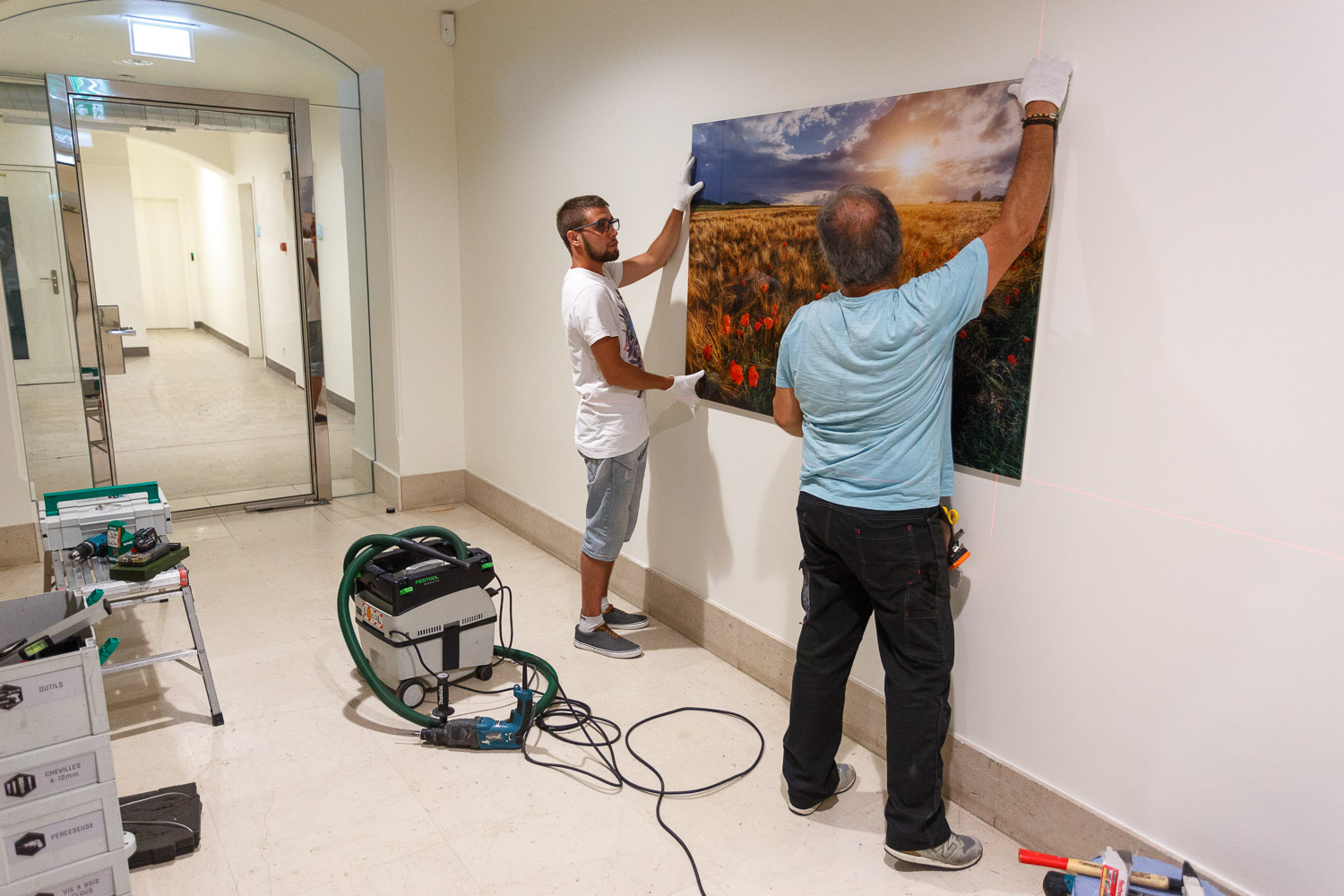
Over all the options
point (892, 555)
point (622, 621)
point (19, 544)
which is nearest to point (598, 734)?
point (622, 621)

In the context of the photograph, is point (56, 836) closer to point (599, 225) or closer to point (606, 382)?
point (606, 382)

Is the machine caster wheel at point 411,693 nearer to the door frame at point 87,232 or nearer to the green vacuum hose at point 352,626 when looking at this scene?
the green vacuum hose at point 352,626

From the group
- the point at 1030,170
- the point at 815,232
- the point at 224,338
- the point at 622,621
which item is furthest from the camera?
the point at 224,338

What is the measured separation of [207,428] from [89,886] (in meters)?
3.73

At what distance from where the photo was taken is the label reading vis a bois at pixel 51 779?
5.64 ft

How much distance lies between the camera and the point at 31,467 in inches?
167

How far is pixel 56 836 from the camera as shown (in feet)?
5.84

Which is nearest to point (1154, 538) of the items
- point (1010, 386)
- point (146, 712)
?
point (1010, 386)

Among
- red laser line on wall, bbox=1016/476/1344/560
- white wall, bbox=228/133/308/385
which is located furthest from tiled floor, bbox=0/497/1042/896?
white wall, bbox=228/133/308/385

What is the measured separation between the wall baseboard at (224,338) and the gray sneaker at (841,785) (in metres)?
4.14

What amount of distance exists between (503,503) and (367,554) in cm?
195

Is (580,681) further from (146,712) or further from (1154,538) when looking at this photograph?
(1154,538)

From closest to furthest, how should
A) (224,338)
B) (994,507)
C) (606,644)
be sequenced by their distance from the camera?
(994,507)
(606,644)
(224,338)

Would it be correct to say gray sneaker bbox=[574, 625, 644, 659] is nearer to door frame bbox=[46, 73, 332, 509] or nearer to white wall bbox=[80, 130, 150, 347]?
door frame bbox=[46, 73, 332, 509]
